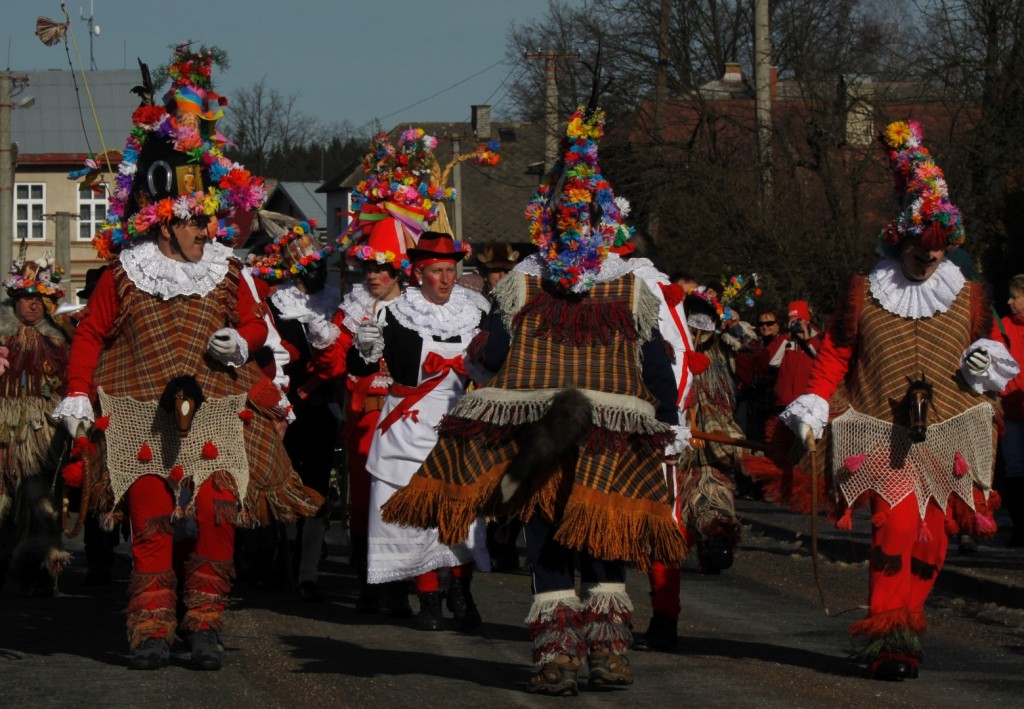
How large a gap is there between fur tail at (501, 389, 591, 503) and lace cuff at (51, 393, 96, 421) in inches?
78.3

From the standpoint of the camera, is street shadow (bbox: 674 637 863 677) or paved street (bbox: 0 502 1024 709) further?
street shadow (bbox: 674 637 863 677)

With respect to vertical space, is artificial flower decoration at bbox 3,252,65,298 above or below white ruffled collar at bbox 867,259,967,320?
above

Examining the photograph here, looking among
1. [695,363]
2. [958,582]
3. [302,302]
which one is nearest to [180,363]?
[695,363]

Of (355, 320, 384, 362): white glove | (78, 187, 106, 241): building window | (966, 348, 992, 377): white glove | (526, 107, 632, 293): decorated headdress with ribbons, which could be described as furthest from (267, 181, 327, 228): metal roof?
(966, 348, 992, 377): white glove

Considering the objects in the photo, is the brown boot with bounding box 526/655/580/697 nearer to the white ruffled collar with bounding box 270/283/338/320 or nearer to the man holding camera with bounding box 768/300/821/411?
the white ruffled collar with bounding box 270/283/338/320

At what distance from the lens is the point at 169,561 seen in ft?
26.3

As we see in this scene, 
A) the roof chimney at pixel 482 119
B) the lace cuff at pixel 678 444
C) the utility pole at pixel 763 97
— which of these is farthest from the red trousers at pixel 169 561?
the roof chimney at pixel 482 119

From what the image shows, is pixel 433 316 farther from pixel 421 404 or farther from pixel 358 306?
pixel 358 306

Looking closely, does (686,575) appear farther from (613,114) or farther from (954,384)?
(613,114)

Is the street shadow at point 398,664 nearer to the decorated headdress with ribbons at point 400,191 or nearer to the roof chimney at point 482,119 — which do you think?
the decorated headdress with ribbons at point 400,191

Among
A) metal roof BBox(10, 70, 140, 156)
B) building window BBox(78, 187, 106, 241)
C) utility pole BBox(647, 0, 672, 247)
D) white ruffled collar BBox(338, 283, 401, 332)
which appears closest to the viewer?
white ruffled collar BBox(338, 283, 401, 332)

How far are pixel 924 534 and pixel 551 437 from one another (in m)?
1.85

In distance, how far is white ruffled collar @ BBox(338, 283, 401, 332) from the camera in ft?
34.7

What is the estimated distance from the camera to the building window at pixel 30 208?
62031mm
